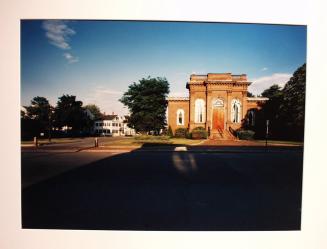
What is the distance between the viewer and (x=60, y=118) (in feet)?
34.2

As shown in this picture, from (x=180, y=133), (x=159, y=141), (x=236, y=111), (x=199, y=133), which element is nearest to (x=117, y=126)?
(x=159, y=141)

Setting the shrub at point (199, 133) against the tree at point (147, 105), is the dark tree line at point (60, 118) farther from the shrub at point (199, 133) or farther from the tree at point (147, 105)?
the shrub at point (199, 133)

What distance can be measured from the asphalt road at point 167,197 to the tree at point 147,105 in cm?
196

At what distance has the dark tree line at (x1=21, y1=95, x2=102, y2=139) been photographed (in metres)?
7.82

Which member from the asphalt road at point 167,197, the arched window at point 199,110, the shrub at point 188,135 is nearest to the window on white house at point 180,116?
the shrub at point 188,135

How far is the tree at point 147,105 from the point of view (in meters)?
7.51

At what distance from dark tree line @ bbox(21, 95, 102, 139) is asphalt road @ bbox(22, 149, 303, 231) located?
2.09 metres

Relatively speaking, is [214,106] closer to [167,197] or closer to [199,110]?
[199,110]

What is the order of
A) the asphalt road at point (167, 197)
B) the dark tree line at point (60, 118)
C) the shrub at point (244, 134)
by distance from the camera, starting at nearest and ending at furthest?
the asphalt road at point (167, 197) < the dark tree line at point (60, 118) < the shrub at point (244, 134)
